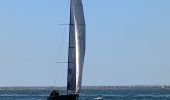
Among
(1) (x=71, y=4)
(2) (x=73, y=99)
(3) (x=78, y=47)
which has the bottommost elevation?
(2) (x=73, y=99)

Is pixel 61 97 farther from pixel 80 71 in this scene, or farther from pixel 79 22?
pixel 79 22

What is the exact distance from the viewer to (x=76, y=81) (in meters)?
48.0

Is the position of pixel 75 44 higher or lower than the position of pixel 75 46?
higher

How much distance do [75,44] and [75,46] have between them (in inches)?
5.5

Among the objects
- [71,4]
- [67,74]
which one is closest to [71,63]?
[67,74]

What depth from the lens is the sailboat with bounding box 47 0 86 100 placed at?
47812 millimetres

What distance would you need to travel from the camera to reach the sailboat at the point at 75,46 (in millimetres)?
47812

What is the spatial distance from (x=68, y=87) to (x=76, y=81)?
698mm

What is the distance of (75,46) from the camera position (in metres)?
47.9

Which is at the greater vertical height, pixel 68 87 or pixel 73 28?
pixel 73 28

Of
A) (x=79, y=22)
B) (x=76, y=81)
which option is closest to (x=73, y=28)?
(x=79, y=22)

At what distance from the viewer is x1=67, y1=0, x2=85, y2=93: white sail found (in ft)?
157

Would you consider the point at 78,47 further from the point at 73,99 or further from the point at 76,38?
the point at 73,99

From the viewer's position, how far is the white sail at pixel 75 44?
157 feet
